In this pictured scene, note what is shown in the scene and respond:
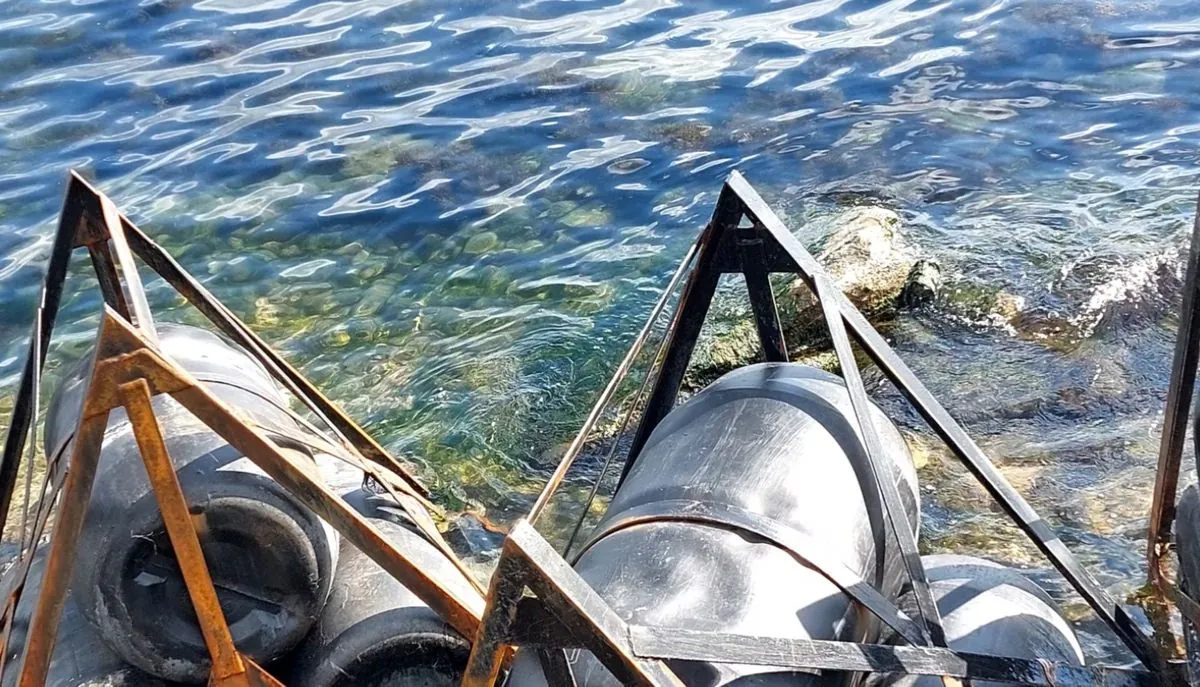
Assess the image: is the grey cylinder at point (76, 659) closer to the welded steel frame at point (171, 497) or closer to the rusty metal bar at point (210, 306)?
the welded steel frame at point (171, 497)

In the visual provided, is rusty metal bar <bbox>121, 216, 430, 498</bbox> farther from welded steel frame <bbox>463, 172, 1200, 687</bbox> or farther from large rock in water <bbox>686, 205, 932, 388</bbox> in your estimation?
large rock in water <bbox>686, 205, 932, 388</bbox>

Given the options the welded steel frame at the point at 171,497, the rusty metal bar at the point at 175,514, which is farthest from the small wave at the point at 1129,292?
the rusty metal bar at the point at 175,514

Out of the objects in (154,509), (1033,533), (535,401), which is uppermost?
(154,509)

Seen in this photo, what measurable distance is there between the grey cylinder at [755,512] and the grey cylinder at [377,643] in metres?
0.48

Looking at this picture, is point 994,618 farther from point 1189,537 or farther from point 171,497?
point 171,497

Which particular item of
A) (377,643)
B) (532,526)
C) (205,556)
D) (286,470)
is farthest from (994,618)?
(205,556)

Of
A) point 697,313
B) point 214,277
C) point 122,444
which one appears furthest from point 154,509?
point 214,277

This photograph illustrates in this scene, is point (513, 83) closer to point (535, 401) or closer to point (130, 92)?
point (130, 92)

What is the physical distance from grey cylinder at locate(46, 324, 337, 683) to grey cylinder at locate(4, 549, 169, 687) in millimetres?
109

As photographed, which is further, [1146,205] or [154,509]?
[1146,205]

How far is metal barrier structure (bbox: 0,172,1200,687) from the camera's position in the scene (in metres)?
3.15

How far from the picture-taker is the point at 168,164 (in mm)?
11938

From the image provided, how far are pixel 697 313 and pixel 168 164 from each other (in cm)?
844

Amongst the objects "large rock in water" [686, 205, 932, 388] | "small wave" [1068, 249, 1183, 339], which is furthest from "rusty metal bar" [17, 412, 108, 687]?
"small wave" [1068, 249, 1183, 339]
